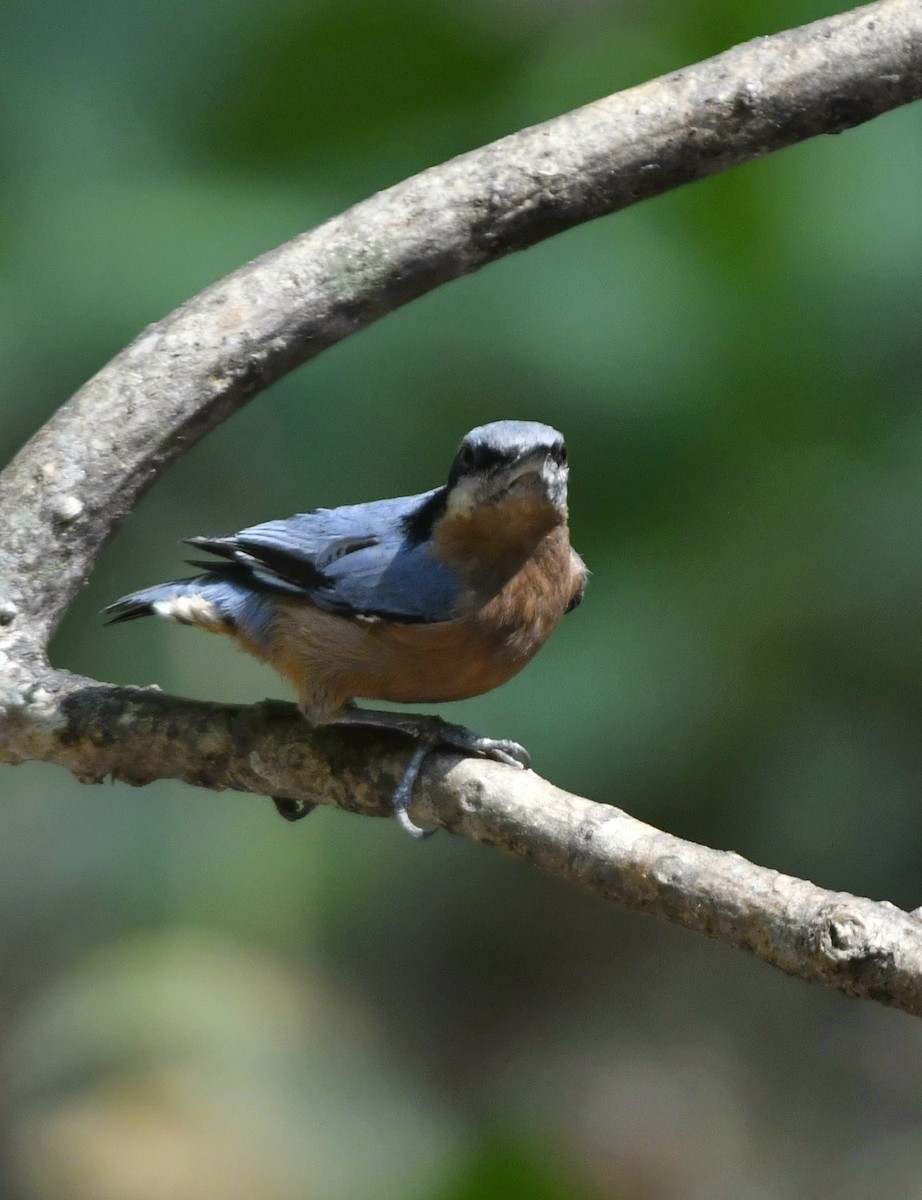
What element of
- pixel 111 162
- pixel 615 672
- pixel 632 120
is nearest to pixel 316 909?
pixel 615 672

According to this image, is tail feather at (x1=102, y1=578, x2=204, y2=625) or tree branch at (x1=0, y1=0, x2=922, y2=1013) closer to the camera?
tree branch at (x1=0, y1=0, x2=922, y2=1013)

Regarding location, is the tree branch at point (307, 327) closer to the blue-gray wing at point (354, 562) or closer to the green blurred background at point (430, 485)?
the blue-gray wing at point (354, 562)

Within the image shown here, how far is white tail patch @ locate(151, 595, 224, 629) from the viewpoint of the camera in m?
2.77

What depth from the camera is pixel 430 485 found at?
430 cm

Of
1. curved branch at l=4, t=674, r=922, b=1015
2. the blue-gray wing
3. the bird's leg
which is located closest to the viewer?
curved branch at l=4, t=674, r=922, b=1015

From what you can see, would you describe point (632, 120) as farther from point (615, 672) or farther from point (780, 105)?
point (615, 672)

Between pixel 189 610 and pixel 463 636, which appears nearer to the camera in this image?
pixel 463 636

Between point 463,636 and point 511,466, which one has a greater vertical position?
point 511,466

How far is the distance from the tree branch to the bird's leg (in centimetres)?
4

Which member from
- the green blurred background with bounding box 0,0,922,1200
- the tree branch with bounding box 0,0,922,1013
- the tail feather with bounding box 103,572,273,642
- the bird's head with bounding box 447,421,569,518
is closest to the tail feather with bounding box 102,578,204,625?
the tail feather with bounding box 103,572,273,642

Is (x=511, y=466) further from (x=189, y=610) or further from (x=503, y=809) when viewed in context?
(x=189, y=610)

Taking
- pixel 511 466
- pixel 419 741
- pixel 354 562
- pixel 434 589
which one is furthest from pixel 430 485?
pixel 419 741

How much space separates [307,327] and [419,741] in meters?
0.80

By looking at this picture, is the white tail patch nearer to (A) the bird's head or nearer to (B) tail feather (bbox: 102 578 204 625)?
(B) tail feather (bbox: 102 578 204 625)
